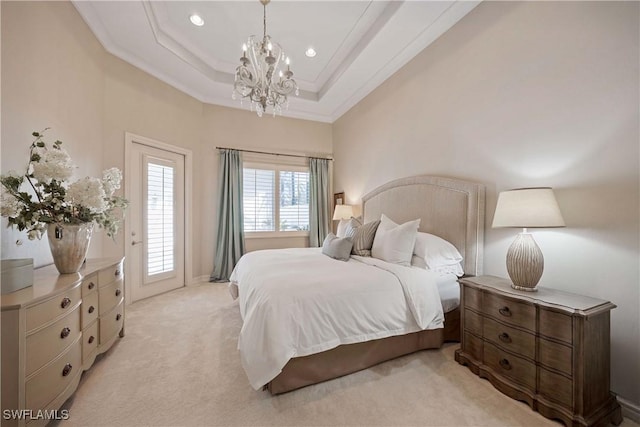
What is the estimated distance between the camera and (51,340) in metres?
1.38

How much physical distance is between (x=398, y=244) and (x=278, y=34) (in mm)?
2934

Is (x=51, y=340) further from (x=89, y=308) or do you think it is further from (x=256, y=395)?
(x=256, y=395)

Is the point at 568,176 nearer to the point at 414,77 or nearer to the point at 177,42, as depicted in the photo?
the point at 414,77

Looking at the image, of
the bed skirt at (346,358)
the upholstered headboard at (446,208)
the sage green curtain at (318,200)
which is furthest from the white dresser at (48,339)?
the sage green curtain at (318,200)

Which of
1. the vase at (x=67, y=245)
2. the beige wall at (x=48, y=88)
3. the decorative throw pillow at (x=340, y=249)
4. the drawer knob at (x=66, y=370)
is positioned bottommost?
the drawer knob at (x=66, y=370)

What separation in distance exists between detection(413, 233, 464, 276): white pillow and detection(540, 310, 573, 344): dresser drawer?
0.86m

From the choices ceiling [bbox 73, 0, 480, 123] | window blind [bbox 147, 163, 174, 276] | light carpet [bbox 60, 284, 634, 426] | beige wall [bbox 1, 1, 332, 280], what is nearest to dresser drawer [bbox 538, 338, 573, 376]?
light carpet [bbox 60, 284, 634, 426]

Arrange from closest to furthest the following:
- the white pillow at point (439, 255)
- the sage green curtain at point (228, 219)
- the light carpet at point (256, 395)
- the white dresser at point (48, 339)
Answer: the white dresser at point (48, 339) < the light carpet at point (256, 395) < the white pillow at point (439, 255) < the sage green curtain at point (228, 219)

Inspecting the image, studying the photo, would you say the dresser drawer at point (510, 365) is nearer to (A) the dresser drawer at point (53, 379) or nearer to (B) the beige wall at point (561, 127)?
(B) the beige wall at point (561, 127)

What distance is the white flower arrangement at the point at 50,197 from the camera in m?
1.47

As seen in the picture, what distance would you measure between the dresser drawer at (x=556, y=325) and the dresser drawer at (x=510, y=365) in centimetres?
26

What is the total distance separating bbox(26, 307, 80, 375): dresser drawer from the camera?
1244 millimetres

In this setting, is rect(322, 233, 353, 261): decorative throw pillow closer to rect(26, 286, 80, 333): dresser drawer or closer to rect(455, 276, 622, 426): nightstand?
rect(455, 276, 622, 426): nightstand

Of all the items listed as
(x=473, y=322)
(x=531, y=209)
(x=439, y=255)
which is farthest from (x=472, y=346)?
(x=531, y=209)
